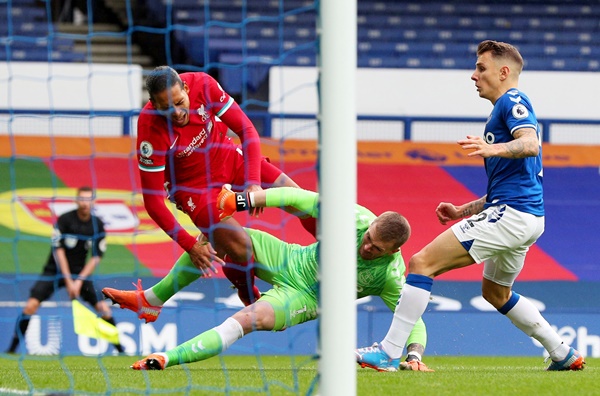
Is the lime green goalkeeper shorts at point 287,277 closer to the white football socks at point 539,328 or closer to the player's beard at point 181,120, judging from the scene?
the player's beard at point 181,120

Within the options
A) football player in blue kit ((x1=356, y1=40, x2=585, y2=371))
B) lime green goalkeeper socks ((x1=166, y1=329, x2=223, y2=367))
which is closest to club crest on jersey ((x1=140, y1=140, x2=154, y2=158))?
lime green goalkeeper socks ((x1=166, y1=329, x2=223, y2=367))

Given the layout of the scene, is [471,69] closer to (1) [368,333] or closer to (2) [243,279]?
(1) [368,333]

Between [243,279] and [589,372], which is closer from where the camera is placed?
[589,372]

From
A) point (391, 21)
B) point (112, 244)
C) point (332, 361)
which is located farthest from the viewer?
Result: point (391, 21)

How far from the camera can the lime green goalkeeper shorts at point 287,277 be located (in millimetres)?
6004

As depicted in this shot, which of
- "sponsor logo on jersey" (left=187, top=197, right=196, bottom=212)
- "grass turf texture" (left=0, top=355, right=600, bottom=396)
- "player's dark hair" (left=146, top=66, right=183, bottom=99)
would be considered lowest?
"grass turf texture" (left=0, top=355, right=600, bottom=396)

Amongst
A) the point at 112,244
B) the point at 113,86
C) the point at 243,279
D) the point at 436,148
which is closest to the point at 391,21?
the point at 436,148

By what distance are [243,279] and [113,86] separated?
597cm

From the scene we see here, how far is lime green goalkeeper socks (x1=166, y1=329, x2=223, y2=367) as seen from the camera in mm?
5664

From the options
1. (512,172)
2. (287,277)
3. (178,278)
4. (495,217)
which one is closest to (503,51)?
(512,172)

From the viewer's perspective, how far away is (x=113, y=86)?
40.9 ft

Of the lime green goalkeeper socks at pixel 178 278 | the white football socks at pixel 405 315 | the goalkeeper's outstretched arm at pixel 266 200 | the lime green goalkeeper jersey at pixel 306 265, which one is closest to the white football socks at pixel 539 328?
the lime green goalkeeper jersey at pixel 306 265

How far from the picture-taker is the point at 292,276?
623 cm

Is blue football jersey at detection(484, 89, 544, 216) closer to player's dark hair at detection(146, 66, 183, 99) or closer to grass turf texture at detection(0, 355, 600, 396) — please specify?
grass turf texture at detection(0, 355, 600, 396)
